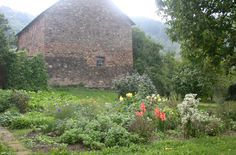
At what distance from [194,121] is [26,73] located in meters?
18.5

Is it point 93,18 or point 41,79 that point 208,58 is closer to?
point 41,79

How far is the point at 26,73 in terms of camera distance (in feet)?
90.9

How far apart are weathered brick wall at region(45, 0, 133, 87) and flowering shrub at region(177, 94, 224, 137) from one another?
2163 centimetres

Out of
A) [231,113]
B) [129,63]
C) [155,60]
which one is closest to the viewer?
[231,113]

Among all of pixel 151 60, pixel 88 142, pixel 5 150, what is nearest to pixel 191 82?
pixel 151 60

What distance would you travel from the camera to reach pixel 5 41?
89.6 ft

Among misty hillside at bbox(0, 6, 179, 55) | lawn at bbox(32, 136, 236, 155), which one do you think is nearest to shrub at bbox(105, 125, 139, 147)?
lawn at bbox(32, 136, 236, 155)

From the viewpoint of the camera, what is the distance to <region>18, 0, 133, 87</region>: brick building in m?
32.2

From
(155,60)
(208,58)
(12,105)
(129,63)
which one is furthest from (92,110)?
(155,60)

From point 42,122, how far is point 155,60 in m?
27.3

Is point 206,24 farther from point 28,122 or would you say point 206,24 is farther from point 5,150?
point 5,150

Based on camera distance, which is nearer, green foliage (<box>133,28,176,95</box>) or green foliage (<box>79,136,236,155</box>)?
green foliage (<box>79,136,236,155</box>)

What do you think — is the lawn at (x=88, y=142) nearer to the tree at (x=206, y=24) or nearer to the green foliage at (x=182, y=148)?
the green foliage at (x=182, y=148)

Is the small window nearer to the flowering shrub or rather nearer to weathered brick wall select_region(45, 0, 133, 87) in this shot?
weathered brick wall select_region(45, 0, 133, 87)
